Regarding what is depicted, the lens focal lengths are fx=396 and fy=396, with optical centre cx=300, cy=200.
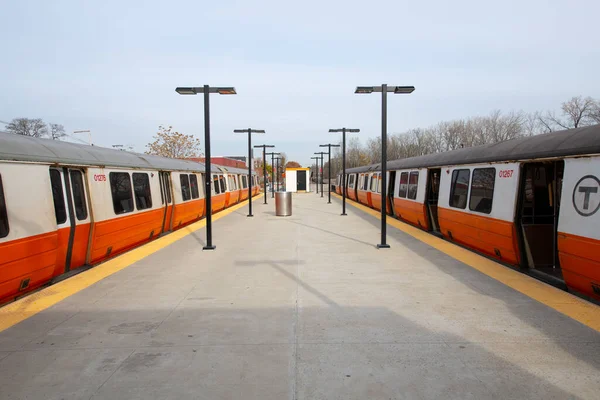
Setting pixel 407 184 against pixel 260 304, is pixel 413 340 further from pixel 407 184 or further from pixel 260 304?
pixel 407 184

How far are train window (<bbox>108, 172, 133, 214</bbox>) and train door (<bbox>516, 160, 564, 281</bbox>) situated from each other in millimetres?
8230

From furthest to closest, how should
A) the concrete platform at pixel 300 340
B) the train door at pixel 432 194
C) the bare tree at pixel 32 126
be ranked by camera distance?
the bare tree at pixel 32 126, the train door at pixel 432 194, the concrete platform at pixel 300 340

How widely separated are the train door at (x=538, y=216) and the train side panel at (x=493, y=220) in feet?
0.45

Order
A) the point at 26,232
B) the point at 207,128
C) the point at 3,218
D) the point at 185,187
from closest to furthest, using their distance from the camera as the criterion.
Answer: the point at 3,218 → the point at 26,232 → the point at 207,128 → the point at 185,187

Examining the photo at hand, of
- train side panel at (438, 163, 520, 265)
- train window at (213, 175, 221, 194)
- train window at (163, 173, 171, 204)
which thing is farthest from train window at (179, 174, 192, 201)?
train side panel at (438, 163, 520, 265)

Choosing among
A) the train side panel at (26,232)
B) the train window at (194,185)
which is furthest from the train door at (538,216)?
the train window at (194,185)

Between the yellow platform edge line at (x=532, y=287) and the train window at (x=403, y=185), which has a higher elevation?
the train window at (x=403, y=185)

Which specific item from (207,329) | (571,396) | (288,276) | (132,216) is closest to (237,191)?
(132,216)

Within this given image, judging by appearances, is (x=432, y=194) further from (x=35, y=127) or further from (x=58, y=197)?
(x=35, y=127)

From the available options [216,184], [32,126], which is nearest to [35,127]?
[32,126]

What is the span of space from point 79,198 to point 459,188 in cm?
842

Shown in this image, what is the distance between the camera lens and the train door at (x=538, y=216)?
7.14m

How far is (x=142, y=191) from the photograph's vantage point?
1060cm

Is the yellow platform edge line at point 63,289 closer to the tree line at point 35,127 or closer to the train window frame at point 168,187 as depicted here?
the train window frame at point 168,187
